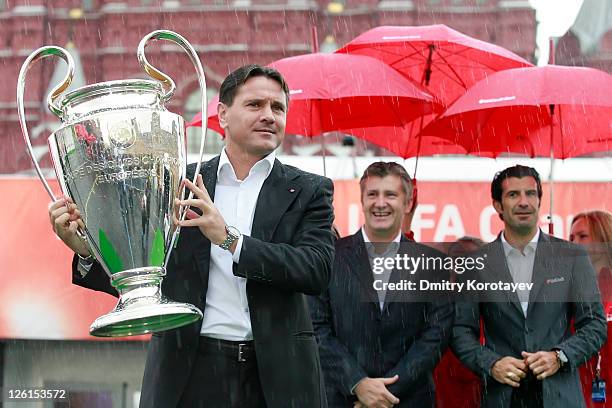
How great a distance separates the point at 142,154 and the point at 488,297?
2.03 m

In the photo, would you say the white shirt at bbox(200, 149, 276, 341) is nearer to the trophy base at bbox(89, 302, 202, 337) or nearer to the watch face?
the watch face

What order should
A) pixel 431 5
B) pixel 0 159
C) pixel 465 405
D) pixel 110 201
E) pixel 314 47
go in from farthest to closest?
1. pixel 0 159
2. pixel 431 5
3. pixel 314 47
4. pixel 465 405
5. pixel 110 201

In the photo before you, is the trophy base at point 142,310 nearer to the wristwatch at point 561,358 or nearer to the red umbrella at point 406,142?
the wristwatch at point 561,358

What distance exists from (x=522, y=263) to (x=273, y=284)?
72.6 inches

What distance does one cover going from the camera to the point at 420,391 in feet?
13.0

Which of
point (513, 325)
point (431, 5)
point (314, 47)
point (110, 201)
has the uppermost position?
point (431, 5)

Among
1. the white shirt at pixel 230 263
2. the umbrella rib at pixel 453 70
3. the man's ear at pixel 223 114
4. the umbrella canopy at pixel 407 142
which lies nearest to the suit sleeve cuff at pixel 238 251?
the white shirt at pixel 230 263

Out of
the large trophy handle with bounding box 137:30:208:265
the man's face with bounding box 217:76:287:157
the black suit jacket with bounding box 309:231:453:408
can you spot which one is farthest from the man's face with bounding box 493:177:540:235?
the large trophy handle with bounding box 137:30:208:265

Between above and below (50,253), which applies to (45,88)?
above

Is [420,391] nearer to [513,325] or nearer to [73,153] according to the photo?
[513,325]

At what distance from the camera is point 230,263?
2.68m

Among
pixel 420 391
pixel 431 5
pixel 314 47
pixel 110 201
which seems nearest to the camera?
pixel 110 201

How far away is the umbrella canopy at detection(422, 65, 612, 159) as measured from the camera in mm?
4699

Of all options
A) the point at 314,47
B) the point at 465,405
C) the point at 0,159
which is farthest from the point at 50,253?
the point at 0,159
